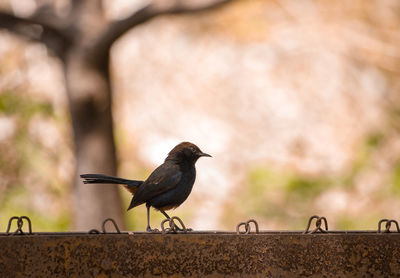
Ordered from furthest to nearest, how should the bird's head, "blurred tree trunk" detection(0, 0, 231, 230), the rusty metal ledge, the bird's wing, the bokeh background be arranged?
the bokeh background
"blurred tree trunk" detection(0, 0, 231, 230)
the bird's head
the bird's wing
the rusty metal ledge

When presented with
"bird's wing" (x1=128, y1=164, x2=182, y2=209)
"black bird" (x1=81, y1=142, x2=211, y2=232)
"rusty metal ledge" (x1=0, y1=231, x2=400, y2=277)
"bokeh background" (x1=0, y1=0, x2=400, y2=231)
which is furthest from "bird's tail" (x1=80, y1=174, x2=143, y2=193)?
"bokeh background" (x1=0, y1=0, x2=400, y2=231)

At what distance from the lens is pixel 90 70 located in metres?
6.63

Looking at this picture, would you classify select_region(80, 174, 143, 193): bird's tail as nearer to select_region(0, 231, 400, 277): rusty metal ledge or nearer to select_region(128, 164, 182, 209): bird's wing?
select_region(128, 164, 182, 209): bird's wing

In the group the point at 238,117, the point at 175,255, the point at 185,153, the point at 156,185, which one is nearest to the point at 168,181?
the point at 156,185

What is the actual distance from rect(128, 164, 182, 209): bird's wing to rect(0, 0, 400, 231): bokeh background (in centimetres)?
502

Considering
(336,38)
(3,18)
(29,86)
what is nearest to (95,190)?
(3,18)

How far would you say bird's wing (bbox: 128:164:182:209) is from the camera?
3551 mm

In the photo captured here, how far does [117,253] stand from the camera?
294cm

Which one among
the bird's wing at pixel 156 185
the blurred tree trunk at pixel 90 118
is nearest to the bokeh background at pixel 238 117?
the blurred tree trunk at pixel 90 118

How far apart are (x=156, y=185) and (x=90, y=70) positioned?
10.8ft

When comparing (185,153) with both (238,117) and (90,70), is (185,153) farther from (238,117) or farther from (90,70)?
(238,117)

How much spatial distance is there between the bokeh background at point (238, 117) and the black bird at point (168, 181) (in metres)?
4.88

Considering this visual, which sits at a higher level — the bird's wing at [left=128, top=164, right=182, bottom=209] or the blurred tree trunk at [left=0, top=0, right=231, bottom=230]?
the blurred tree trunk at [left=0, top=0, right=231, bottom=230]

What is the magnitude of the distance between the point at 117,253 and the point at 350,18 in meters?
9.52
